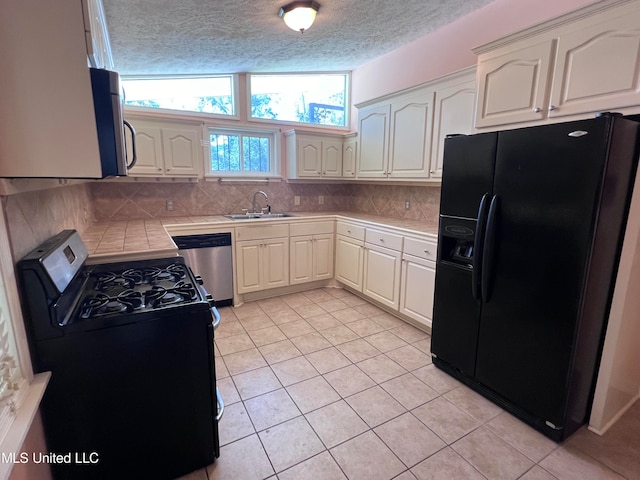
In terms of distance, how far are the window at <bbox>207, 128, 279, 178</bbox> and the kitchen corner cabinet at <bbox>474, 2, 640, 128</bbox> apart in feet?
Result: 8.47

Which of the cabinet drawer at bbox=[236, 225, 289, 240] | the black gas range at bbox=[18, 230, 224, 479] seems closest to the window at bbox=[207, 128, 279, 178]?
the cabinet drawer at bbox=[236, 225, 289, 240]

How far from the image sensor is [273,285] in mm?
3596

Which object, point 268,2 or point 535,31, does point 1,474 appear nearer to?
point 268,2

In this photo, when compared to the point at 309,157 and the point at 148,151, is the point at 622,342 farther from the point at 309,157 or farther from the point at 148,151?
the point at 148,151

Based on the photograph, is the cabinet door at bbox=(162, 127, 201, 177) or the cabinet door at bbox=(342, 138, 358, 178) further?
the cabinet door at bbox=(342, 138, 358, 178)

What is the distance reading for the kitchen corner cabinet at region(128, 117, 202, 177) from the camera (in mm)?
3098

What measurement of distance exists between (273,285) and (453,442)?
2.34 metres

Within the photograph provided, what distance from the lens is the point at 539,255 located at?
1.67 metres

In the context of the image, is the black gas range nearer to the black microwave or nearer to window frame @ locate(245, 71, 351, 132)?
the black microwave

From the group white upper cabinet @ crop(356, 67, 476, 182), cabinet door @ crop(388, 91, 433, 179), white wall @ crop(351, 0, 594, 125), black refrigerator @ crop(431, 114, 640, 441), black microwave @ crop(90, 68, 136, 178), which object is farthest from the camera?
cabinet door @ crop(388, 91, 433, 179)

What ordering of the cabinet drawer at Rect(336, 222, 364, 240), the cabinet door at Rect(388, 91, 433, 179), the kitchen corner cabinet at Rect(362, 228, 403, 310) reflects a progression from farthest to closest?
the cabinet drawer at Rect(336, 222, 364, 240) → the kitchen corner cabinet at Rect(362, 228, 403, 310) → the cabinet door at Rect(388, 91, 433, 179)

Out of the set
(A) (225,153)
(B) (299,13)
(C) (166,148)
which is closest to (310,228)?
(A) (225,153)

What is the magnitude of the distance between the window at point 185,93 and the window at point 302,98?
304 millimetres

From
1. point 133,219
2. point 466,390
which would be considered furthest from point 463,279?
point 133,219
